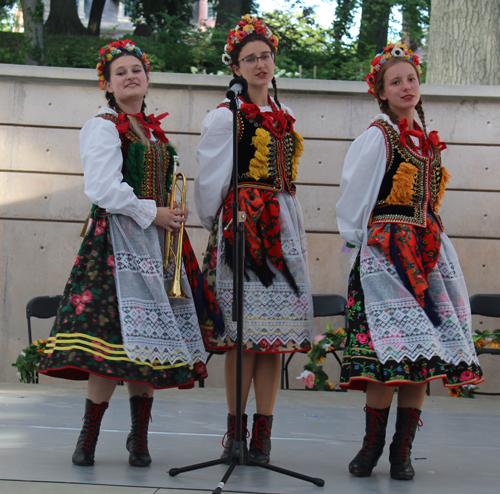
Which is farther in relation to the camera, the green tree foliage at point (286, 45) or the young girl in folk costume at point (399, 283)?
the green tree foliage at point (286, 45)

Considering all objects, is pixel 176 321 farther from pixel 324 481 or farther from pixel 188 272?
pixel 324 481

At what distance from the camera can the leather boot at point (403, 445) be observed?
9.14 feet

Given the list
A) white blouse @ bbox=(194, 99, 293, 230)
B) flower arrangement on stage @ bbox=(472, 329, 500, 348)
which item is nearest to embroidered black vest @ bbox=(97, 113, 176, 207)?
white blouse @ bbox=(194, 99, 293, 230)

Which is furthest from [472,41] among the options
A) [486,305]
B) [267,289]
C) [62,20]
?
[62,20]

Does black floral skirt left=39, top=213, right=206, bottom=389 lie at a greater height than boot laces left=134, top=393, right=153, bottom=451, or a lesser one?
greater

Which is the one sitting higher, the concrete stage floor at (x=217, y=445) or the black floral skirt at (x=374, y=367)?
the black floral skirt at (x=374, y=367)

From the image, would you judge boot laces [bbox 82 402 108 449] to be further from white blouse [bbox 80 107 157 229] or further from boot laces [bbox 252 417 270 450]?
white blouse [bbox 80 107 157 229]

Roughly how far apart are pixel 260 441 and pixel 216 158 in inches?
49.8

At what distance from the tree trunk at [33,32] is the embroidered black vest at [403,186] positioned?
7.67 metres

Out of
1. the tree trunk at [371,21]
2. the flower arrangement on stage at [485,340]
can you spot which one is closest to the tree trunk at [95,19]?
the tree trunk at [371,21]

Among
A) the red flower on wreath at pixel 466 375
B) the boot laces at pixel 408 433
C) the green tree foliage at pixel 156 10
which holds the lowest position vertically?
the boot laces at pixel 408 433

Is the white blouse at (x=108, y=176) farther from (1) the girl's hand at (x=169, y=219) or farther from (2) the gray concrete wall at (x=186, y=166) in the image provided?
(2) the gray concrete wall at (x=186, y=166)

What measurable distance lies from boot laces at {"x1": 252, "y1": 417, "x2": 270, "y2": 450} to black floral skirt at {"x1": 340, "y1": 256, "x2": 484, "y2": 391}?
0.44 m

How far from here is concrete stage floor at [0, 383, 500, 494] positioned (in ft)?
8.59
